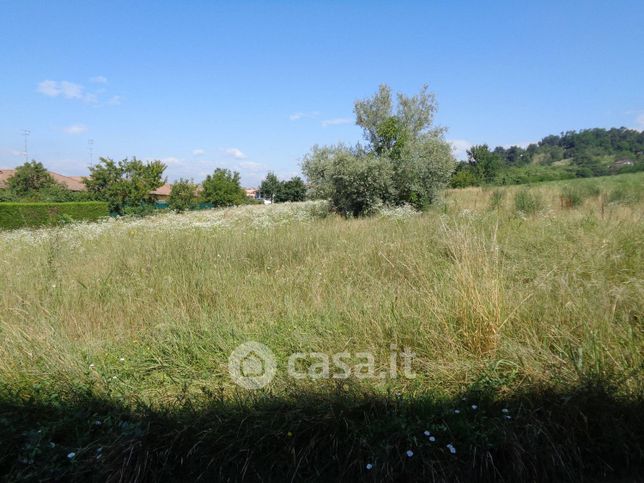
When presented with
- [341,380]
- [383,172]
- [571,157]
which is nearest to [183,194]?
[383,172]

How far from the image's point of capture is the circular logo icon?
8.18 ft

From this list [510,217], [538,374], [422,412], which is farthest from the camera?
[510,217]

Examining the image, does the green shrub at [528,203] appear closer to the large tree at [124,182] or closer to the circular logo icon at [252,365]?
the circular logo icon at [252,365]

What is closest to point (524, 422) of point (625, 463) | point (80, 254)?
point (625, 463)

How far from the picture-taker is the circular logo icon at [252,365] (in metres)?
2.49

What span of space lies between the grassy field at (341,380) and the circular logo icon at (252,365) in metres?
0.06

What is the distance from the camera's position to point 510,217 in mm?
7941

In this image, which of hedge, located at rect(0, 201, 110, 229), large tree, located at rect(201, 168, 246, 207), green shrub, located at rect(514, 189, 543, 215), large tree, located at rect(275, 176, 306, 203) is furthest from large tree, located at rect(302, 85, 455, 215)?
large tree, located at rect(275, 176, 306, 203)

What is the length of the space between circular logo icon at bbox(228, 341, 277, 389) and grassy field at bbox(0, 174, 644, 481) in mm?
60

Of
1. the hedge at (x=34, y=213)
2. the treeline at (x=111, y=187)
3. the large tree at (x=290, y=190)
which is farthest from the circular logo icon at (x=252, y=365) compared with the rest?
the large tree at (x=290, y=190)

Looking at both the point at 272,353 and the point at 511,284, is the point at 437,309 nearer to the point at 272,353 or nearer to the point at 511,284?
the point at 511,284

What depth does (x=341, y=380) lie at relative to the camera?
2.37m

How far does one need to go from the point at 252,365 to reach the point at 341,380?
28.9 inches

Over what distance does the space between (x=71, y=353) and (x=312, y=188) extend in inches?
553
